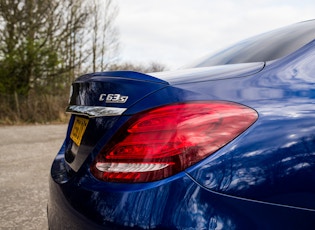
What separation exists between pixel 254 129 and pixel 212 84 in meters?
0.22

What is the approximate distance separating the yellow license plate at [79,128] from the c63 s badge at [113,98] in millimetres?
148

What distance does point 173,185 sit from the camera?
921 millimetres

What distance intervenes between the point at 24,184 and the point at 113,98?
2.86 meters

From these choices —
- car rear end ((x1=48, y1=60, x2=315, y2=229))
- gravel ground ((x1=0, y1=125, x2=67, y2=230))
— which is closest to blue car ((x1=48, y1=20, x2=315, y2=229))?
car rear end ((x1=48, y1=60, x2=315, y2=229))

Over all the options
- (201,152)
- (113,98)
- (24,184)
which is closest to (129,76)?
(113,98)

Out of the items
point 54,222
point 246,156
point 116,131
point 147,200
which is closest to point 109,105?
point 116,131

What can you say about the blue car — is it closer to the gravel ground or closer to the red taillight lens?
the red taillight lens

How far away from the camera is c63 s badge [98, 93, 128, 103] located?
105cm

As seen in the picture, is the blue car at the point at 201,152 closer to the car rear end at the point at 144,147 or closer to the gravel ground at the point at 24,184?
the car rear end at the point at 144,147

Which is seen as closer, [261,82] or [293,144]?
[293,144]

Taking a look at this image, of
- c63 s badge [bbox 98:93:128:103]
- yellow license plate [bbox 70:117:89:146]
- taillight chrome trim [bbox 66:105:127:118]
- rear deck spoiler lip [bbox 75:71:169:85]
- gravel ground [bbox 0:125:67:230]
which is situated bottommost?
gravel ground [bbox 0:125:67:230]

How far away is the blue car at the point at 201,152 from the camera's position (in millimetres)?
914

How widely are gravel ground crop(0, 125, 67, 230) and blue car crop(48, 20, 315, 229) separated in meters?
1.60

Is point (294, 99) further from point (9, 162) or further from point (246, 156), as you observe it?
point (9, 162)
